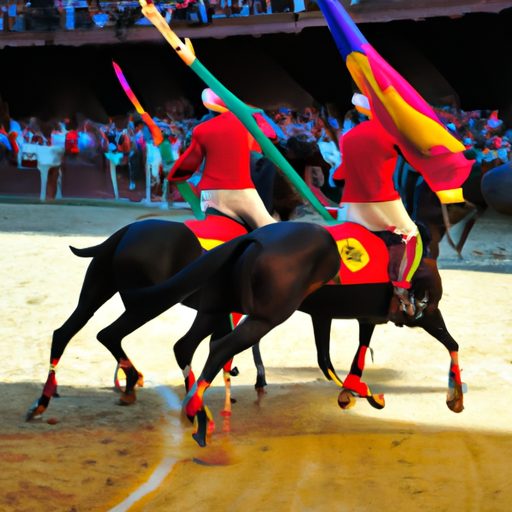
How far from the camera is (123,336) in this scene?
508cm

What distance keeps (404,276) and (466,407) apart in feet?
3.67

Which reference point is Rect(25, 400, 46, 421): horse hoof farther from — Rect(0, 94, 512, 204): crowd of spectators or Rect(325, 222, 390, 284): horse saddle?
Rect(0, 94, 512, 204): crowd of spectators

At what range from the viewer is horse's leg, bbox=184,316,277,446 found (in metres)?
4.16

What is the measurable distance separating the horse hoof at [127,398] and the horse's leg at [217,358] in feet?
3.90

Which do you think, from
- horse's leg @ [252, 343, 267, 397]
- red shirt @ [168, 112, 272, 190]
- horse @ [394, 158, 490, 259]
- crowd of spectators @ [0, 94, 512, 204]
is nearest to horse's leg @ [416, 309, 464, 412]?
horse's leg @ [252, 343, 267, 397]

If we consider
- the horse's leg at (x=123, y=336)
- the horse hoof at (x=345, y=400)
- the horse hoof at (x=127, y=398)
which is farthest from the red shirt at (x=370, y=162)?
the horse hoof at (x=127, y=398)

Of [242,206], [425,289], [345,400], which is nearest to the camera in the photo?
[425,289]

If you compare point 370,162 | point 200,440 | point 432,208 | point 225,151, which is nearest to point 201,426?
point 200,440

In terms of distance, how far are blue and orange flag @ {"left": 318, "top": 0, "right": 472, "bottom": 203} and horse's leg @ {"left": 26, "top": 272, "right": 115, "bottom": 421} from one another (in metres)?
1.95

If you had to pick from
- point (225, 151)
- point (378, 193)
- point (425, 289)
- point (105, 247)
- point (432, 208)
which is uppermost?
point (225, 151)

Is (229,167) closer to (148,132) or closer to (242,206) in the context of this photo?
(242,206)

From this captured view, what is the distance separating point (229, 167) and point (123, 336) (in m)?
1.26

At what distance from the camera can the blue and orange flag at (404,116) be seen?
Result: 4664mm

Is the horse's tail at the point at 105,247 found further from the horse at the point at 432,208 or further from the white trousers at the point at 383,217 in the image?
the horse at the point at 432,208
